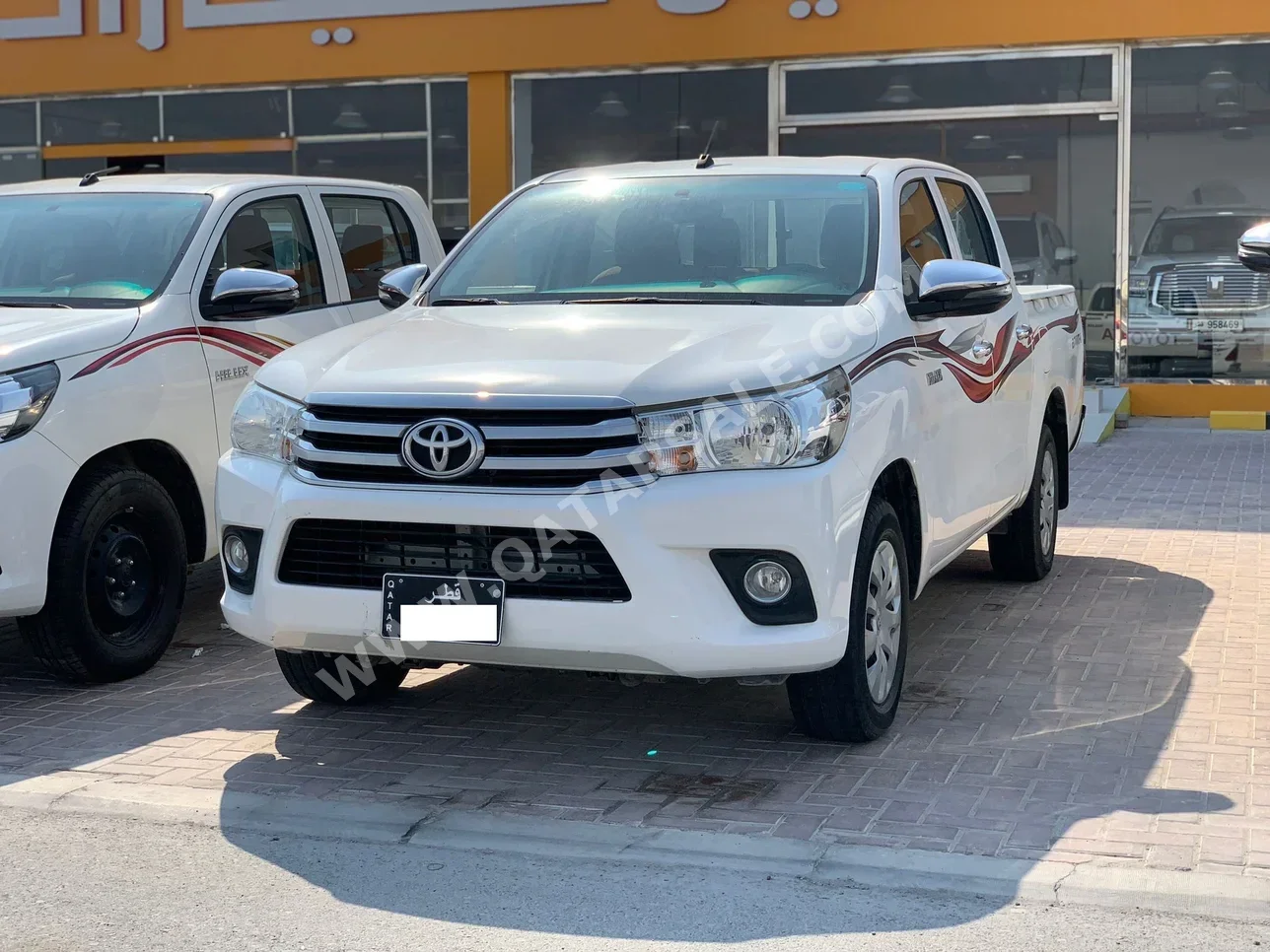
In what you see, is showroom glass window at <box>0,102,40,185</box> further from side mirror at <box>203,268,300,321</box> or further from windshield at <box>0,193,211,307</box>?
side mirror at <box>203,268,300,321</box>

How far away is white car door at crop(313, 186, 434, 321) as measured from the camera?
7840 millimetres

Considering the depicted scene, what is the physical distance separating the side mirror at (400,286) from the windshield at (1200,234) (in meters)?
11.1

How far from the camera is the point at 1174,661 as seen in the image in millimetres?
6492

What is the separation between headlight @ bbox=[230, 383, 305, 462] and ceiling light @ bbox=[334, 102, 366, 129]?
1329 centimetres

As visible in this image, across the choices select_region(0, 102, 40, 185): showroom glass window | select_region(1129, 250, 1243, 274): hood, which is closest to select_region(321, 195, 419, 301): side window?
select_region(1129, 250, 1243, 274): hood

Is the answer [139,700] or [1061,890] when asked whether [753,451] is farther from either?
[139,700]

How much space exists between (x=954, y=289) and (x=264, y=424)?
2.27 meters

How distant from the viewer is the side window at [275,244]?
23.3 feet

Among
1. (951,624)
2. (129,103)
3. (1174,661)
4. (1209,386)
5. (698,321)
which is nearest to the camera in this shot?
(698,321)

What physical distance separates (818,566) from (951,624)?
270 cm

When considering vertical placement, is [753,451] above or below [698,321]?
below

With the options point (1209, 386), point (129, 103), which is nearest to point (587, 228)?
point (1209, 386)

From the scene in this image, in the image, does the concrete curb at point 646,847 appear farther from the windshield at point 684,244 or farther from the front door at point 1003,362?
the front door at point 1003,362

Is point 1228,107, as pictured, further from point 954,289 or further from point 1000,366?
point 954,289
